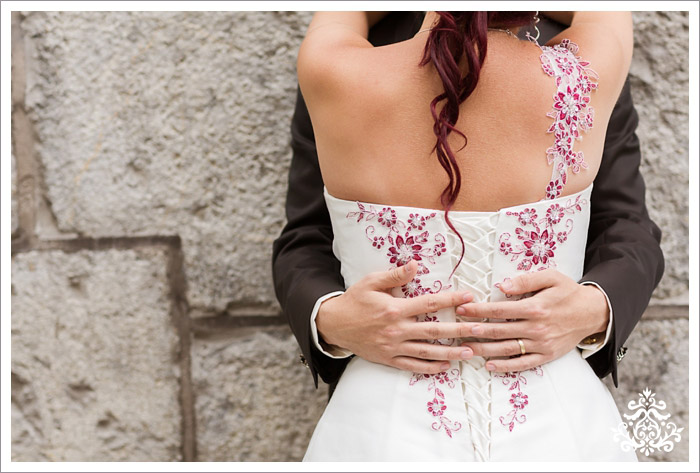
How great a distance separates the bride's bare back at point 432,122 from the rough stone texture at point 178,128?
0.59 meters

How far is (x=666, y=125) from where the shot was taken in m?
1.55

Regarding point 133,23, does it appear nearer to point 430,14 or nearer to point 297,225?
point 297,225

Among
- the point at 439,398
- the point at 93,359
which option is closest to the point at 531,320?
Answer: the point at 439,398

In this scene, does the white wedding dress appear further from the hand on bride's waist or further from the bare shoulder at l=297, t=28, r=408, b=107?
the bare shoulder at l=297, t=28, r=408, b=107

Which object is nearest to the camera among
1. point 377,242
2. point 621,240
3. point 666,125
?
point 377,242

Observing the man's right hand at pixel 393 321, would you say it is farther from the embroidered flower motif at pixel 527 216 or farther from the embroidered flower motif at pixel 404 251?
the embroidered flower motif at pixel 527 216

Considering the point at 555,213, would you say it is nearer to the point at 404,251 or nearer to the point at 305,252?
the point at 404,251

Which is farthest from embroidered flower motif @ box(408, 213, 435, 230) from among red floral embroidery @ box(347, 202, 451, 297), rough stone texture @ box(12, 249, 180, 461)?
rough stone texture @ box(12, 249, 180, 461)

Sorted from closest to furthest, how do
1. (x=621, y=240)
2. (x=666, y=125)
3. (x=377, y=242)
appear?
(x=377, y=242) → (x=621, y=240) → (x=666, y=125)

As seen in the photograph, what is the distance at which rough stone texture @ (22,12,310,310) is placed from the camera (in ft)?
5.00

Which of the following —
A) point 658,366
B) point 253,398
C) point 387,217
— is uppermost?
point 387,217

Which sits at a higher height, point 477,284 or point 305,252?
point 477,284

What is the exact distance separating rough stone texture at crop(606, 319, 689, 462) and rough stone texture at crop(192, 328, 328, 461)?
0.87 meters

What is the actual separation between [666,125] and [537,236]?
2.72 ft
